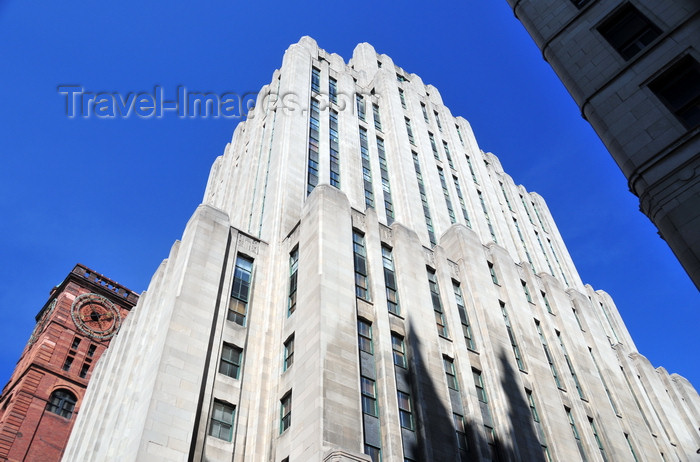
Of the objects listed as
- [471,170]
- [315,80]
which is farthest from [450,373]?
[471,170]

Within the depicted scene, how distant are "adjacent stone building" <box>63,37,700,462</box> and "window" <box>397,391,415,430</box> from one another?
7 cm

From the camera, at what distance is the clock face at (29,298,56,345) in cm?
6991

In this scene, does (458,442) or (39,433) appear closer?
(458,442)

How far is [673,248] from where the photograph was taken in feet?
49.5

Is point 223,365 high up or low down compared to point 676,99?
up

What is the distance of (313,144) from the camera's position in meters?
48.1

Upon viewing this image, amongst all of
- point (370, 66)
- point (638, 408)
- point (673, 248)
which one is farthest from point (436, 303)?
point (370, 66)

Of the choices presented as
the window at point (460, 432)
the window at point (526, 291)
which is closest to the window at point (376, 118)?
the window at point (526, 291)

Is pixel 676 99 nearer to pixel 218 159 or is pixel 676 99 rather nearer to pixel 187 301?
pixel 187 301

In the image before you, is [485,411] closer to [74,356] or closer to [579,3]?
[579,3]

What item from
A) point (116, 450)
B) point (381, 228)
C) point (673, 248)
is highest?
point (381, 228)

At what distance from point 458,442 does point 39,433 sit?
4711cm

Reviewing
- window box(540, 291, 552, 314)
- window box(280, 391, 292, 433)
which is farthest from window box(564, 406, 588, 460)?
window box(280, 391, 292, 433)

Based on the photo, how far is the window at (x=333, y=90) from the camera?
2227 inches
